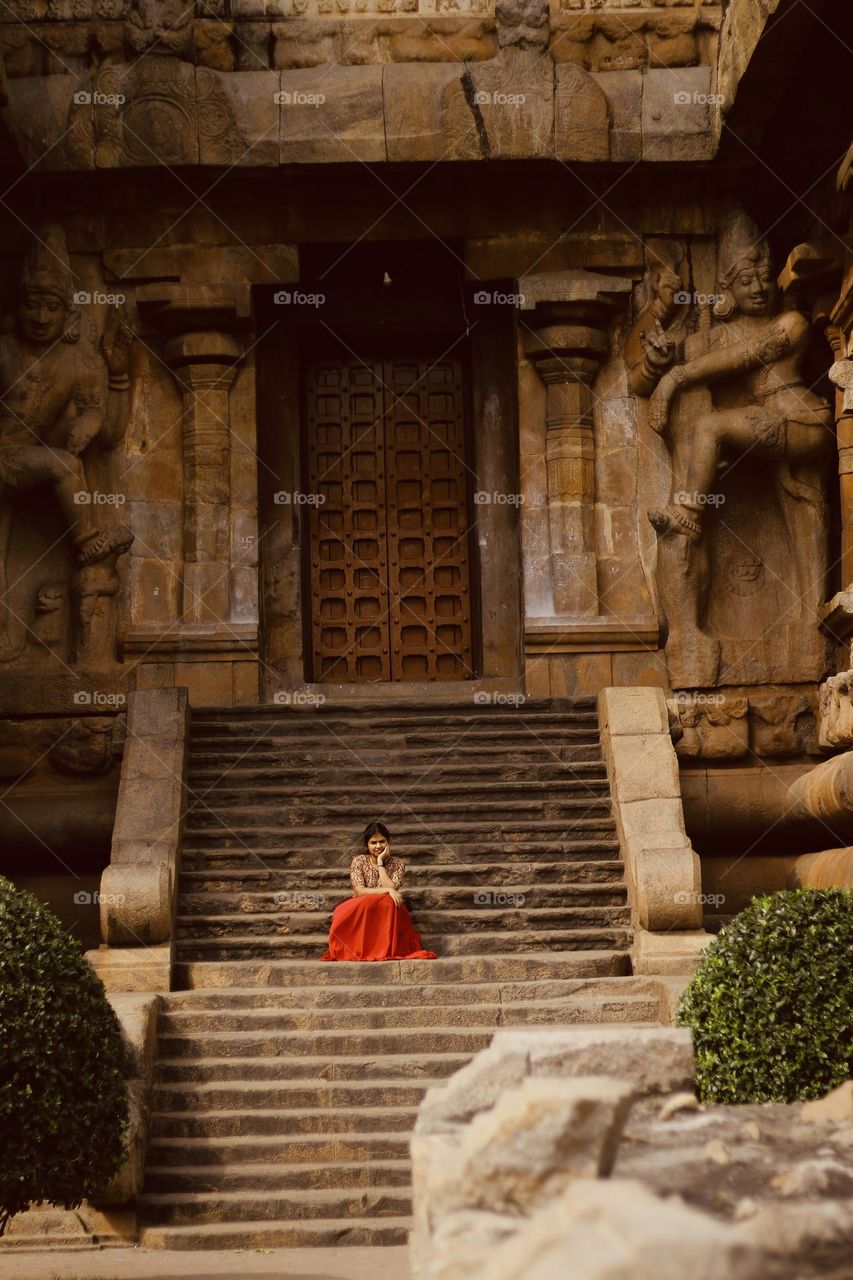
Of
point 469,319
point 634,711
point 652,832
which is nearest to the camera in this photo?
point 652,832

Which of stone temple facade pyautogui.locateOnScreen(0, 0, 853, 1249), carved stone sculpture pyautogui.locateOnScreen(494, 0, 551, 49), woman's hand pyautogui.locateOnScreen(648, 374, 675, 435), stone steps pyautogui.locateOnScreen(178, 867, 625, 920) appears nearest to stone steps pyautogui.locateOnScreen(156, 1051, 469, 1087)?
stone steps pyautogui.locateOnScreen(178, 867, 625, 920)

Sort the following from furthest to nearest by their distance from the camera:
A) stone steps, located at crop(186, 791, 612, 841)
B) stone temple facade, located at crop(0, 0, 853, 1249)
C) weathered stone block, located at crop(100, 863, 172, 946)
Result: stone temple facade, located at crop(0, 0, 853, 1249) → stone steps, located at crop(186, 791, 612, 841) → weathered stone block, located at crop(100, 863, 172, 946)

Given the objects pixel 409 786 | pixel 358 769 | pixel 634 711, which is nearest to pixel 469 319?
pixel 634 711

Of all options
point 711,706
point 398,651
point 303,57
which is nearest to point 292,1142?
point 711,706

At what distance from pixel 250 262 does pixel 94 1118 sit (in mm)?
8279

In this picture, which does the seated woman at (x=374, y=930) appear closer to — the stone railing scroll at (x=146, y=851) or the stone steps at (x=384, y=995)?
the stone steps at (x=384, y=995)

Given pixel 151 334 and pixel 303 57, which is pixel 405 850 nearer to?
pixel 151 334

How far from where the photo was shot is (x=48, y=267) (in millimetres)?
13930

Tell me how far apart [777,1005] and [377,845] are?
3.62 meters

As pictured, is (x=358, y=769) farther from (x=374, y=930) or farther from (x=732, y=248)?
(x=732, y=248)

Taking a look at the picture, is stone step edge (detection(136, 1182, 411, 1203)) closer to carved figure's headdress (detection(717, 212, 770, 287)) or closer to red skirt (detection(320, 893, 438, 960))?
red skirt (detection(320, 893, 438, 960))

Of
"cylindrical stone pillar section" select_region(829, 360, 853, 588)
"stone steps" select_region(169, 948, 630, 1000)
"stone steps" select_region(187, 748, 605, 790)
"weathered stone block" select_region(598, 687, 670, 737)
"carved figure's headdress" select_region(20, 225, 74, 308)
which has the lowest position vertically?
"stone steps" select_region(169, 948, 630, 1000)

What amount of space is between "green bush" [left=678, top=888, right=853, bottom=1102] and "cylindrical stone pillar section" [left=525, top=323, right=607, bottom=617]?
628 cm

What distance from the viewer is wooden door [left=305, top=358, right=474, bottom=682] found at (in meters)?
15.0
